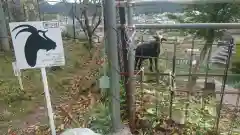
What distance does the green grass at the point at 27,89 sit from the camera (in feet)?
10.8

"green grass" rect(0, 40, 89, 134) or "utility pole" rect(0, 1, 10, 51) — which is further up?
"utility pole" rect(0, 1, 10, 51)

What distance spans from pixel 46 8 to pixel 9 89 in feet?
5.30

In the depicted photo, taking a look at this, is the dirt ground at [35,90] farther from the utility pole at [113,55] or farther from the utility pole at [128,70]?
the utility pole at [113,55]

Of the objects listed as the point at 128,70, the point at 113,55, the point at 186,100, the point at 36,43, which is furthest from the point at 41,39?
the point at 186,100

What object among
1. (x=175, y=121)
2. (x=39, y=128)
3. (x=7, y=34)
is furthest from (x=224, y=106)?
(x=7, y=34)

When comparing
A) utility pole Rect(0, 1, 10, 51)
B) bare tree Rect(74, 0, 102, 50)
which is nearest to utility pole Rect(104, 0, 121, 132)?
bare tree Rect(74, 0, 102, 50)

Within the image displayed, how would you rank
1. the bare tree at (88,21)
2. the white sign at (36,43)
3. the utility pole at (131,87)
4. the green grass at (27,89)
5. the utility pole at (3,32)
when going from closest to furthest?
the white sign at (36,43) < the utility pole at (131,87) < the green grass at (27,89) < the bare tree at (88,21) < the utility pole at (3,32)

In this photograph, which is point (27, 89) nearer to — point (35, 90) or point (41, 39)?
point (35, 90)

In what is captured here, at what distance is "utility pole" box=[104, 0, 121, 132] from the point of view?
1966mm

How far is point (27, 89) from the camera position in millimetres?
3938

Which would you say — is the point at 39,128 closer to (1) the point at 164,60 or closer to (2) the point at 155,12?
(1) the point at 164,60

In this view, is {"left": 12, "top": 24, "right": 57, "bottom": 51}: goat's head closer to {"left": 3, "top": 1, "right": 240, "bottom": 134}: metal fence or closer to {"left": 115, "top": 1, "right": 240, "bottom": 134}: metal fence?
{"left": 3, "top": 1, "right": 240, "bottom": 134}: metal fence

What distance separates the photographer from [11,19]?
492 cm

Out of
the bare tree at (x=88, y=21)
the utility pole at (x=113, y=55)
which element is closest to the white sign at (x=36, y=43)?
the utility pole at (x=113, y=55)
